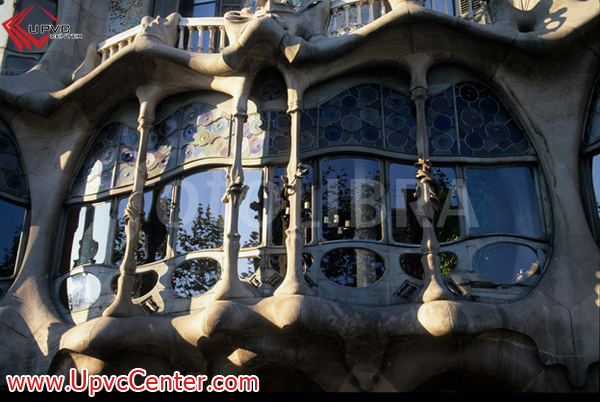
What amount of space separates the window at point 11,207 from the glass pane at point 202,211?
279cm

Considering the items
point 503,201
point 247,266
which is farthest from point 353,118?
point 247,266

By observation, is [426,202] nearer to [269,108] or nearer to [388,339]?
[388,339]

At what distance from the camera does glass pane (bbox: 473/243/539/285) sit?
9484 mm

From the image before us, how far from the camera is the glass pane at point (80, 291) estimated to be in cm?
1047

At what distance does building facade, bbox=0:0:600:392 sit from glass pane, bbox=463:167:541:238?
0.03 meters

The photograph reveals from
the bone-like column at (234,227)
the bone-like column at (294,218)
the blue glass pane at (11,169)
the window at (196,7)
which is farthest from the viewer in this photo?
the window at (196,7)

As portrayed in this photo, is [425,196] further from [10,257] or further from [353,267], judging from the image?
[10,257]

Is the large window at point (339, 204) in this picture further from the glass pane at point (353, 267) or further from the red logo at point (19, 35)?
the red logo at point (19, 35)

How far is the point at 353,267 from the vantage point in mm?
9484

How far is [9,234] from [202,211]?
333 centimetres

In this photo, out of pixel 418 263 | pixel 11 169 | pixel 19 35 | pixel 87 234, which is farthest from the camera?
pixel 19 35

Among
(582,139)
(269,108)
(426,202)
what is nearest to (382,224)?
(426,202)

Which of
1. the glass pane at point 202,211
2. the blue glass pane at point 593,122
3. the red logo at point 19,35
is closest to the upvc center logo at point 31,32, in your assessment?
the red logo at point 19,35

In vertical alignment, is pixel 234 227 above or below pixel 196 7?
below
